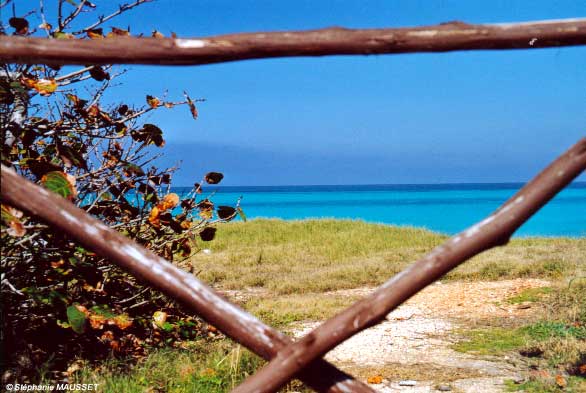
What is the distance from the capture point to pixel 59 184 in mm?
2541

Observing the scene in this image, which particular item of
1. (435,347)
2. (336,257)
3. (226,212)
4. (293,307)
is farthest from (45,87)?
(336,257)

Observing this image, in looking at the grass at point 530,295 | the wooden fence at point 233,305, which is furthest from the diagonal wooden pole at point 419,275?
the grass at point 530,295

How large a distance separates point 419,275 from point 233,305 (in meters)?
0.53

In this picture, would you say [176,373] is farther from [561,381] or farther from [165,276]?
[561,381]

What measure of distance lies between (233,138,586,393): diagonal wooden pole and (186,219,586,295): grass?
3534 mm

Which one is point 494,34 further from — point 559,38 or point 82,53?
point 82,53

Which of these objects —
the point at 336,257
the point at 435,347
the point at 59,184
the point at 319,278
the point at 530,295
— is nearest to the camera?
the point at 59,184

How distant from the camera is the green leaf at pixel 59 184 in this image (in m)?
2.52

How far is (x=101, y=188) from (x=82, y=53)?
2.57 meters

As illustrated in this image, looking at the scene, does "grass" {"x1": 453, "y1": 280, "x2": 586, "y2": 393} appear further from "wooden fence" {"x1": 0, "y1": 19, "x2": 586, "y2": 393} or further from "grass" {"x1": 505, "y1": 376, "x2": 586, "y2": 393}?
"wooden fence" {"x1": 0, "y1": 19, "x2": 586, "y2": 393}

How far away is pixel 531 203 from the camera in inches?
66.7

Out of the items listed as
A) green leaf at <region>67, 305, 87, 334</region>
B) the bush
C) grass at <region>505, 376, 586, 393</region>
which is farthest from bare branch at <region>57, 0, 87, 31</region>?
grass at <region>505, 376, 586, 393</region>

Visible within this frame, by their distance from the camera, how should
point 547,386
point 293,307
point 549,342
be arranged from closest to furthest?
point 547,386 → point 549,342 → point 293,307

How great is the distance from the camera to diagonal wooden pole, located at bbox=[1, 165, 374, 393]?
1624 mm
